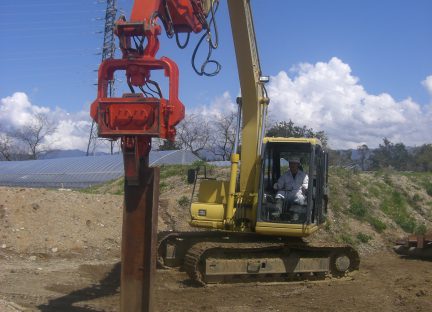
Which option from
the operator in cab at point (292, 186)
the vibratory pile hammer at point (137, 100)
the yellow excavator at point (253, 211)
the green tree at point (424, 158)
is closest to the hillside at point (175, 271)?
the yellow excavator at point (253, 211)

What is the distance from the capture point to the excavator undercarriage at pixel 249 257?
1031cm

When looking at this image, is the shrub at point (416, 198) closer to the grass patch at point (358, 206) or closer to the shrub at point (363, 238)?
the grass patch at point (358, 206)

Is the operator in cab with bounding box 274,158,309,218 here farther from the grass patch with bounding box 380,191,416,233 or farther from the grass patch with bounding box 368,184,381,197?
the grass patch with bounding box 368,184,381,197

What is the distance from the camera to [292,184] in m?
10.4

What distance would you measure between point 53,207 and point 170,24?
9.09 m

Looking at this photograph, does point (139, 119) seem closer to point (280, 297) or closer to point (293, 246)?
point (280, 297)

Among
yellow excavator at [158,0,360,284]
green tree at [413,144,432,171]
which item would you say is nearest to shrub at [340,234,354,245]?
yellow excavator at [158,0,360,284]

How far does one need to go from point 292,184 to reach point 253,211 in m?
0.91

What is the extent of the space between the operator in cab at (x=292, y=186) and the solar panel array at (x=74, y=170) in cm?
2215

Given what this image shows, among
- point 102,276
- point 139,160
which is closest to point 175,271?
point 102,276

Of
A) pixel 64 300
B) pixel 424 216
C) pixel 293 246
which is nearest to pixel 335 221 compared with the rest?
pixel 424 216

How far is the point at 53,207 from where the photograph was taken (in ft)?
50.3

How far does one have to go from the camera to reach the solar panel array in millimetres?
34594

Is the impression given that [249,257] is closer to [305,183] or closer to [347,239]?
[305,183]
